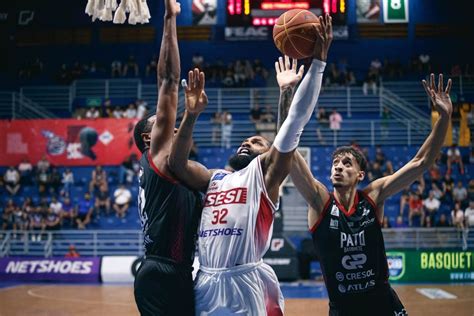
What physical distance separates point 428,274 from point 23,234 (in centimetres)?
1215

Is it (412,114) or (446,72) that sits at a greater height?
(446,72)

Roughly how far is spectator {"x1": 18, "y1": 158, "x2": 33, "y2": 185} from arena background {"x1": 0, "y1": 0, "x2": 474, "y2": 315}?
0.16 feet

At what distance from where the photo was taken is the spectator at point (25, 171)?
840 inches

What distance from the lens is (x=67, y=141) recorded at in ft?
69.3

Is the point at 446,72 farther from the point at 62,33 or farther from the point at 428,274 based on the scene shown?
the point at 62,33

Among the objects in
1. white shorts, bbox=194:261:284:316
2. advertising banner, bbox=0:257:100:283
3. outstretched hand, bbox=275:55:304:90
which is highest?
outstretched hand, bbox=275:55:304:90

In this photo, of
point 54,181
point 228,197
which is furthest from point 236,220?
point 54,181

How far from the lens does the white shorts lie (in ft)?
12.9

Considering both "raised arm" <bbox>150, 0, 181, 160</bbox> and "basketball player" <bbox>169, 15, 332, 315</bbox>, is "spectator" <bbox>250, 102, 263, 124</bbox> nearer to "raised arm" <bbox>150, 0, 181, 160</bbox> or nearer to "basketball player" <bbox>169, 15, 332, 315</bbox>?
"raised arm" <bbox>150, 0, 181, 160</bbox>

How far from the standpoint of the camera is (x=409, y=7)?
28219mm

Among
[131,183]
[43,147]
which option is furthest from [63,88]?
[131,183]

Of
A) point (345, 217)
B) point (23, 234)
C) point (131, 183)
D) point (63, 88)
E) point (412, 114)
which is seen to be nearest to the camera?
point (345, 217)

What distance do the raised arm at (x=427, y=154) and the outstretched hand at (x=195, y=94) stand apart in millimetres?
1934

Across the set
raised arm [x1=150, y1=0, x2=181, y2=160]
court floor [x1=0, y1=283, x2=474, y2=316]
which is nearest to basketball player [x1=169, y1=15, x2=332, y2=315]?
raised arm [x1=150, y1=0, x2=181, y2=160]
